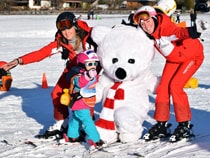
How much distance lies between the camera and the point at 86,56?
584 centimetres

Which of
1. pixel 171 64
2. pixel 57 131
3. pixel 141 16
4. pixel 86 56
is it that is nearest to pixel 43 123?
pixel 57 131

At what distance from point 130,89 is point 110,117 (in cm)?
40

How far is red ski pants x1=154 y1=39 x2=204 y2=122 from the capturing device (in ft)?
19.6

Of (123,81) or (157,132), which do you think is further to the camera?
(157,132)

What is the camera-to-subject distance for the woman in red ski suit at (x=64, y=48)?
241 inches

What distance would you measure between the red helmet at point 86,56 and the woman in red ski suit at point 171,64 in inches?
26.9

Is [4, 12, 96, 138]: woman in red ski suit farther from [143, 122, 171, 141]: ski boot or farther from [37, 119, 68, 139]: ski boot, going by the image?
[143, 122, 171, 141]: ski boot

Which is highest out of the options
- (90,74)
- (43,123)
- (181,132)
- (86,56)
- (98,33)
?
(98,33)

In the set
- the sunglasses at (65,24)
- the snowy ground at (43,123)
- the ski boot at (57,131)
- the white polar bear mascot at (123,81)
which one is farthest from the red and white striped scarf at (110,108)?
the sunglasses at (65,24)

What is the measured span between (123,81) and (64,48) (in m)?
0.85

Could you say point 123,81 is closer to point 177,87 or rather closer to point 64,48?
point 177,87

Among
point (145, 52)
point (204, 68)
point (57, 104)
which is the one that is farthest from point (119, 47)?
point (204, 68)

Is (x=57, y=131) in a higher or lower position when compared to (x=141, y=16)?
lower

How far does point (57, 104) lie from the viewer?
648cm
